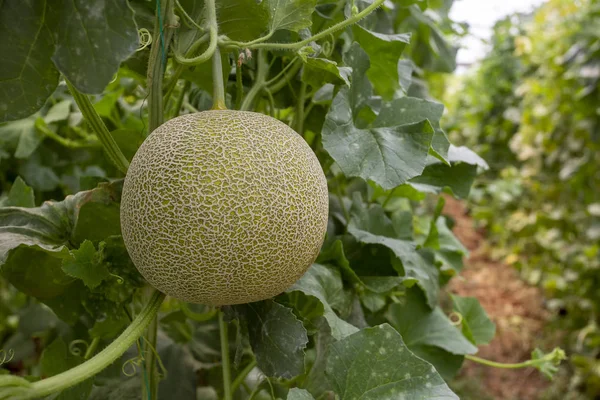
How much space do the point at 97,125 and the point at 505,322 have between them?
10.7ft

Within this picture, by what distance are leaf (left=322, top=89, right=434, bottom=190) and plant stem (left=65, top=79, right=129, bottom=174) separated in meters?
0.27

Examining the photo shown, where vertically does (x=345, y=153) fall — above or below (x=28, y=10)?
below

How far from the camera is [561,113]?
3018 millimetres

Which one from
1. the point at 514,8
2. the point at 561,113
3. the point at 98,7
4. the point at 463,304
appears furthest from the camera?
the point at 514,8

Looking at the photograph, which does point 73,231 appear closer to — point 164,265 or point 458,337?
point 164,265

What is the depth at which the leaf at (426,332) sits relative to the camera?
0.99 meters

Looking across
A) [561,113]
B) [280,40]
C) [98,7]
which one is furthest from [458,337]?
[561,113]

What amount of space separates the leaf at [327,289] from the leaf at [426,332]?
24cm

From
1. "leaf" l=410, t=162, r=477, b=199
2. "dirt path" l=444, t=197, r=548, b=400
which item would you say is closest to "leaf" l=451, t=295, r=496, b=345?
"leaf" l=410, t=162, r=477, b=199

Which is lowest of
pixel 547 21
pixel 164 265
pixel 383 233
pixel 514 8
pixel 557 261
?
pixel 557 261

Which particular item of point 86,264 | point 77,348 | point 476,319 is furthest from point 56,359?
point 476,319

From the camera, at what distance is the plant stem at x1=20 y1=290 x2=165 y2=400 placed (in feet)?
1.51

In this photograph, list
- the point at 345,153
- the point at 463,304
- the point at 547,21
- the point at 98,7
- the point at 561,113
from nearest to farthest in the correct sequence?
the point at 98,7 < the point at 345,153 < the point at 463,304 < the point at 561,113 < the point at 547,21

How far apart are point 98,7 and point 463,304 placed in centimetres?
99
